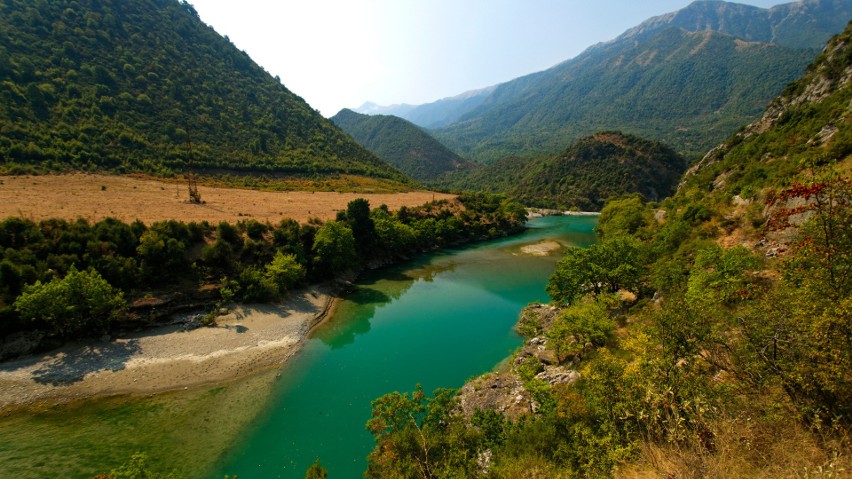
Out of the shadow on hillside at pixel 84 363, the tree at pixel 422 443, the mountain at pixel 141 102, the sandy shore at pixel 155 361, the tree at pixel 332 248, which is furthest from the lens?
the mountain at pixel 141 102

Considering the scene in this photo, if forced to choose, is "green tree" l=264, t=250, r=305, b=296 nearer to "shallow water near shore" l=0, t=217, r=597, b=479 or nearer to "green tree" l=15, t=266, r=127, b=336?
"shallow water near shore" l=0, t=217, r=597, b=479

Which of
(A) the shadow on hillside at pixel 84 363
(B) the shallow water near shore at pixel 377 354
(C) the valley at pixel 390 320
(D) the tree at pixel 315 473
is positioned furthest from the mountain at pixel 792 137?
(A) the shadow on hillside at pixel 84 363

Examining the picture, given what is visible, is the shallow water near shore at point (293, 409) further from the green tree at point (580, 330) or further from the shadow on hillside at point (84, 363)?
the green tree at point (580, 330)

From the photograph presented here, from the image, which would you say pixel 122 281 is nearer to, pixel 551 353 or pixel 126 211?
pixel 126 211

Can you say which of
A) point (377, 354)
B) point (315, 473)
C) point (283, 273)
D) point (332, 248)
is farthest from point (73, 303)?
point (315, 473)

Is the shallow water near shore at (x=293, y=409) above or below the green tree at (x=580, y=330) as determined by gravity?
below

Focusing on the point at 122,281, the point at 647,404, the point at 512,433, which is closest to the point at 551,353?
the point at 512,433

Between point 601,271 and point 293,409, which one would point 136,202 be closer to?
point 293,409
